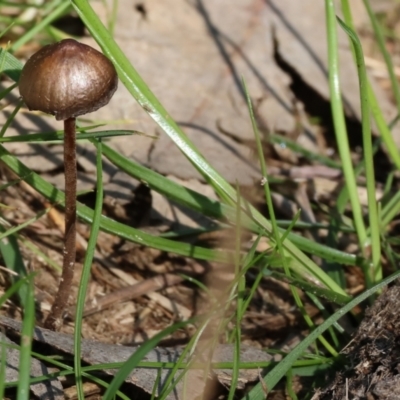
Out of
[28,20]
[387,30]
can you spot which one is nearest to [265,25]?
[387,30]

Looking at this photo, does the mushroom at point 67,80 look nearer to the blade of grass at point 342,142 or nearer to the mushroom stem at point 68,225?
the mushroom stem at point 68,225

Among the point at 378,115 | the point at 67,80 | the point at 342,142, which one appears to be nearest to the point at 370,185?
the point at 342,142

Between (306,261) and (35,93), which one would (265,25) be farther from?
(35,93)

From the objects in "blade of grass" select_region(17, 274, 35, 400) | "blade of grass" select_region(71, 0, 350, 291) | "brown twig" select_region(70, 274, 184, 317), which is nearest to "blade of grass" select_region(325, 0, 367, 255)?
"blade of grass" select_region(71, 0, 350, 291)

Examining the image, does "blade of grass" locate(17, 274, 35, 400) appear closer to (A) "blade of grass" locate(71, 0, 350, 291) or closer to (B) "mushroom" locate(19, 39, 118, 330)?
(B) "mushroom" locate(19, 39, 118, 330)

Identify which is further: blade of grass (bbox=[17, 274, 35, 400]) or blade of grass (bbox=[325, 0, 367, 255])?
blade of grass (bbox=[325, 0, 367, 255])

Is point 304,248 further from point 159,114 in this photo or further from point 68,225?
point 68,225
